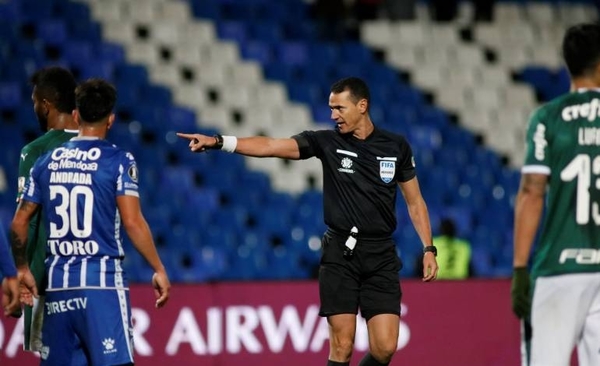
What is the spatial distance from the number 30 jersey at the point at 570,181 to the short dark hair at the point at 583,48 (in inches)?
7.2

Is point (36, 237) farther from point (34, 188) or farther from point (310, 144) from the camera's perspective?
point (310, 144)

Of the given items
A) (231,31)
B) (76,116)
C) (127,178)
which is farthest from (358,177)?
(231,31)

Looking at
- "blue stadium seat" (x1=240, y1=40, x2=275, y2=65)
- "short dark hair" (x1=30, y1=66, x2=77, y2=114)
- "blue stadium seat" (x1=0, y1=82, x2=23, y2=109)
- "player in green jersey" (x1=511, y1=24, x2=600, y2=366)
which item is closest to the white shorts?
"player in green jersey" (x1=511, y1=24, x2=600, y2=366)

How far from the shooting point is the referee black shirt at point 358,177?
7.25 meters

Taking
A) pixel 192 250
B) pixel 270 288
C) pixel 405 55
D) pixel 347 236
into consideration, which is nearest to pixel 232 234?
pixel 192 250

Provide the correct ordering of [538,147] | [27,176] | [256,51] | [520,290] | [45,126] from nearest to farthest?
1. [520,290]
2. [538,147]
3. [27,176]
4. [45,126]
5. [256,51]

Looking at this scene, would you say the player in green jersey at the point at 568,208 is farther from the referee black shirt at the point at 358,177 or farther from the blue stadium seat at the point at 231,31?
the blue stadium seat at the point at 231,31

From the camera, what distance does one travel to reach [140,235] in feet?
20.2

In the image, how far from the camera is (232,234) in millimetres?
12938

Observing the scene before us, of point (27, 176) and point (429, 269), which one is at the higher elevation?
point (27, 176)

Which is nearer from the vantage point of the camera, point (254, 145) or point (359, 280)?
point (254, 145)

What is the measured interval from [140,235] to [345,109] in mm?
1751

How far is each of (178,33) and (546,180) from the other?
378 inches

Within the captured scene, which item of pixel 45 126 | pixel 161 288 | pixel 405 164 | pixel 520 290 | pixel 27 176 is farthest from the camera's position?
pixel 405 164
